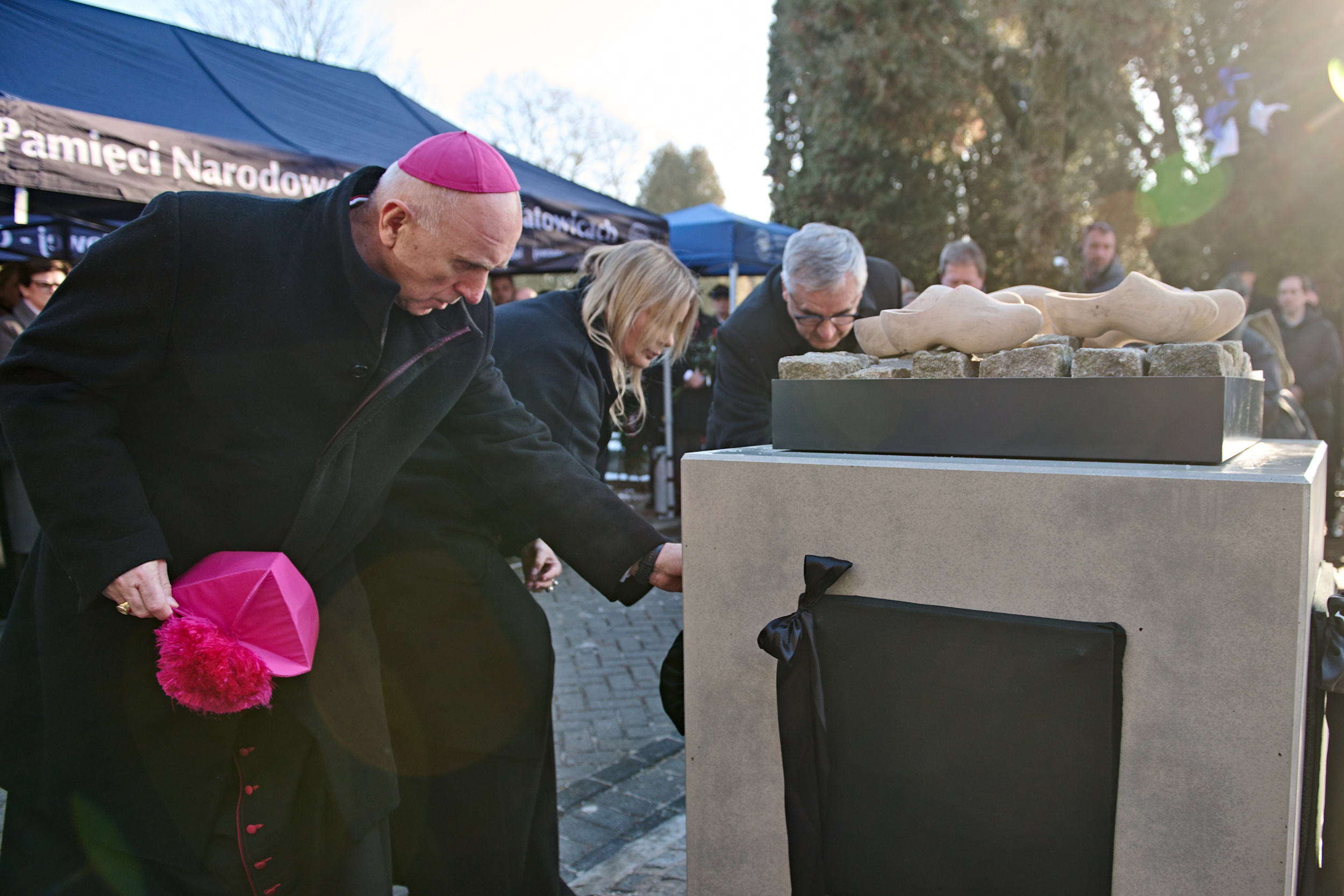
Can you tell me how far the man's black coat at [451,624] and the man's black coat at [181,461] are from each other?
32 cm

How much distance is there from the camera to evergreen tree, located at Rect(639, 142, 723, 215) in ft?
118

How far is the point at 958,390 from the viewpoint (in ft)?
4.33

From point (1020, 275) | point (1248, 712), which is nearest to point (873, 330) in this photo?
point (1248, 712)

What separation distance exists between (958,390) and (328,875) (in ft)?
4.57

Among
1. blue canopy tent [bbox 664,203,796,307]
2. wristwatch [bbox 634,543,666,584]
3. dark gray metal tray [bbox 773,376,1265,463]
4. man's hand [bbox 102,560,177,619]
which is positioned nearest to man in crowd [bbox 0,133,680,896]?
man's hand [bbox 102,560,177,619]

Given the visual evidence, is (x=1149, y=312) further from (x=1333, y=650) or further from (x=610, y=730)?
(x=610, y=730)

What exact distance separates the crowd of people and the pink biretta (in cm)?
5

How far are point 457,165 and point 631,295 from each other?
79cm

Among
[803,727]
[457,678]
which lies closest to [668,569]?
[803,727]

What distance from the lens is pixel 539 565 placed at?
233 cm

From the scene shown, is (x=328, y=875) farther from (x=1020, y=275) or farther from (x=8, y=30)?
(x=1020, y=275)

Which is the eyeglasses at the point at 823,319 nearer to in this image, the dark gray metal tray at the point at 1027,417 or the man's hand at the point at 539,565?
the man's hand at the point at 539,565

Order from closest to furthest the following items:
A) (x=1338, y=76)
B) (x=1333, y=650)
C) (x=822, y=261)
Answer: (x=1333, y=650) → (x=822, y=261) → (x=1338, y=76)

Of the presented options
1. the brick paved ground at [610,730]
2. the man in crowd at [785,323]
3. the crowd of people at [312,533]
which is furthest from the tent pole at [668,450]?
the crowd of people at [312,533]
